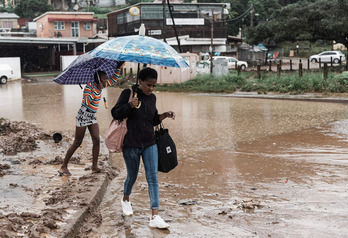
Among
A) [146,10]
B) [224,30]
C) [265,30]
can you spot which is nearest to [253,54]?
[224,30]

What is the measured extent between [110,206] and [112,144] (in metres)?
1.27

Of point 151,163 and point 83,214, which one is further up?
point 151,163

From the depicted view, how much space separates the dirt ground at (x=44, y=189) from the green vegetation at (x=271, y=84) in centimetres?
1355

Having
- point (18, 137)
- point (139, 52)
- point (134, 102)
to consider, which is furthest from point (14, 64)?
point (134, 102)

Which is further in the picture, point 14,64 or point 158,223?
point 14,64

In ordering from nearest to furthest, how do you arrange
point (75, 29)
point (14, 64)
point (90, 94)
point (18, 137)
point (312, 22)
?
point (90, 94), point (18, 137), point (312, 22), point (14, 64), point (75, 29)

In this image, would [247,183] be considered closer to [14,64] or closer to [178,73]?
[178,73]

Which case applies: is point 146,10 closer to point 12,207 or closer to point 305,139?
point 305,139

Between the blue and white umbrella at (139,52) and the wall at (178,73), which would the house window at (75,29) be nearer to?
the wall at (178,73)

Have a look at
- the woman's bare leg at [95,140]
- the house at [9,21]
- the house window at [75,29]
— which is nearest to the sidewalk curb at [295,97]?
the woman's bare leg at [95,140]

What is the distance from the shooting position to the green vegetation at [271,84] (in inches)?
786

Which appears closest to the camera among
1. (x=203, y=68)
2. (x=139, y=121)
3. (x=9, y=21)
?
(x=139, y=121)

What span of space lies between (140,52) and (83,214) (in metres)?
1.89

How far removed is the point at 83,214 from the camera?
4934 mm
